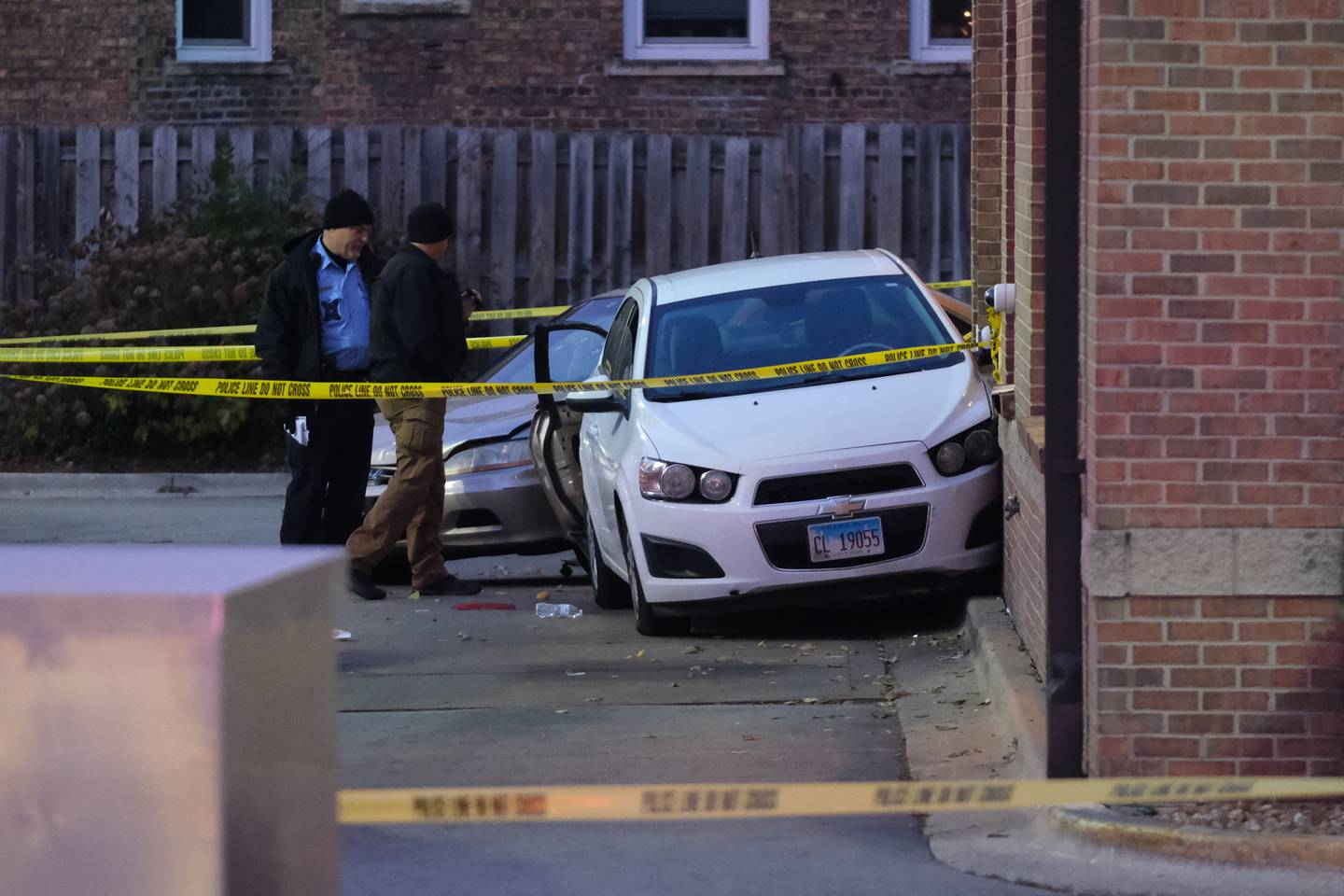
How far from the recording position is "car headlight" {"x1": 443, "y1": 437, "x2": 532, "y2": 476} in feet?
34.8

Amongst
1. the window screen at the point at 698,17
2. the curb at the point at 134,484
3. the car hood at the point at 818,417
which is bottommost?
the curb at the point at 134,484

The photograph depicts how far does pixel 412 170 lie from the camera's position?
1625 centimetres

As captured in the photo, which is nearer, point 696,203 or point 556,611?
point 556,611

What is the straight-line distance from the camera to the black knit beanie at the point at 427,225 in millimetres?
9867

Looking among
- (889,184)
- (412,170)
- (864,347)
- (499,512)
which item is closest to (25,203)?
(412,170)

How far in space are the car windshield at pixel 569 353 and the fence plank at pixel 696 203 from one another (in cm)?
426

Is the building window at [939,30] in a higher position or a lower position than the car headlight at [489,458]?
higher

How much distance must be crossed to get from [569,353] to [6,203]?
6.93 metres

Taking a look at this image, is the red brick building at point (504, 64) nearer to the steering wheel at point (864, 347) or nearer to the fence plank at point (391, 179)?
the fence plank at point (391, 179)

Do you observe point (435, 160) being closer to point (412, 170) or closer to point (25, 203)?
point (412, 170)

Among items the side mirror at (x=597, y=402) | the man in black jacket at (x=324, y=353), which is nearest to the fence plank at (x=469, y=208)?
the man in black jacket at (x=324, y=353)

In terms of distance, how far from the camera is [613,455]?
8.96m

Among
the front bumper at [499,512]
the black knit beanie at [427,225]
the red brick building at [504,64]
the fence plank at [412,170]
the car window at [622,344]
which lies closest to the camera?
the car window at [622,344]

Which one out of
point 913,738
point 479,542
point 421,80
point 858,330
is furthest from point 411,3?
point 913,738
